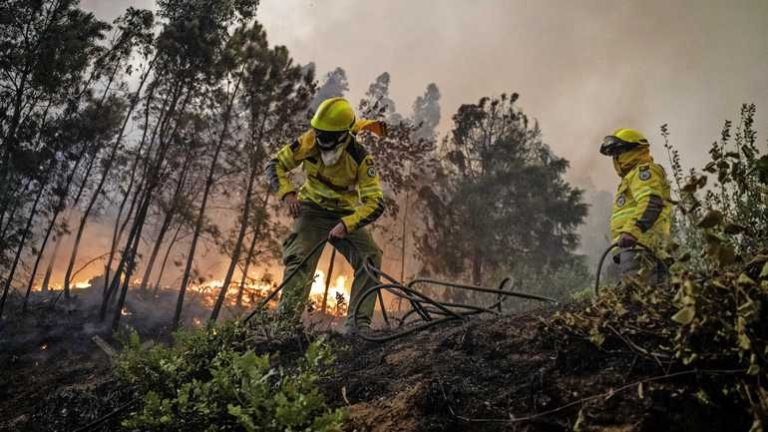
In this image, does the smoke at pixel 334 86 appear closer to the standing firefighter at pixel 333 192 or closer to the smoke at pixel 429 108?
the smoke at pixel 429 108

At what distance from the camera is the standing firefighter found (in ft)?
14.1

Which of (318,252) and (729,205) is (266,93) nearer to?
(318,252)

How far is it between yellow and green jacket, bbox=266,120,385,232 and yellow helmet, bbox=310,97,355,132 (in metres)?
0.26

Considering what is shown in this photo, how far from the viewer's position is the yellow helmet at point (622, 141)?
16.3 feet

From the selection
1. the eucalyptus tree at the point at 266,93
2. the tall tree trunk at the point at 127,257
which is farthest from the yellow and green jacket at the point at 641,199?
the tall tree trunk at the point at 127,257

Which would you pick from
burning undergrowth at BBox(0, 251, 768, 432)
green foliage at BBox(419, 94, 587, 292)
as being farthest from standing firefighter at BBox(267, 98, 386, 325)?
green foliage at BBox(419, 94, 587, 292)

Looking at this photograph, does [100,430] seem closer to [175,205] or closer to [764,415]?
[764,415]

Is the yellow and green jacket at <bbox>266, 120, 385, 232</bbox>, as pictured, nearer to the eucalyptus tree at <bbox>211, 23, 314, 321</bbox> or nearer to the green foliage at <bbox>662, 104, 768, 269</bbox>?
the green foliage at <bbox>662, 104, 768, 269</bbox>

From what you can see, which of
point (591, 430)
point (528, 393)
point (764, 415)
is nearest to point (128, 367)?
point (528, 393)

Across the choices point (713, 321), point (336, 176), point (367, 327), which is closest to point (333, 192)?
point (336, 176)

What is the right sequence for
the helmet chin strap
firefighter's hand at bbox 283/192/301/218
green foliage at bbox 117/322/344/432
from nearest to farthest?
green foliage at bbox 117/322/344/432, the helmet chin strap, firefighter's hand at bbox 283/192/301/218

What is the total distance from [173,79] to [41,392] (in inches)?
527

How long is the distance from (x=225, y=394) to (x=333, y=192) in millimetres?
3114

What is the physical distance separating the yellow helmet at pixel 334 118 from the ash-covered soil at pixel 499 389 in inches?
84.6
